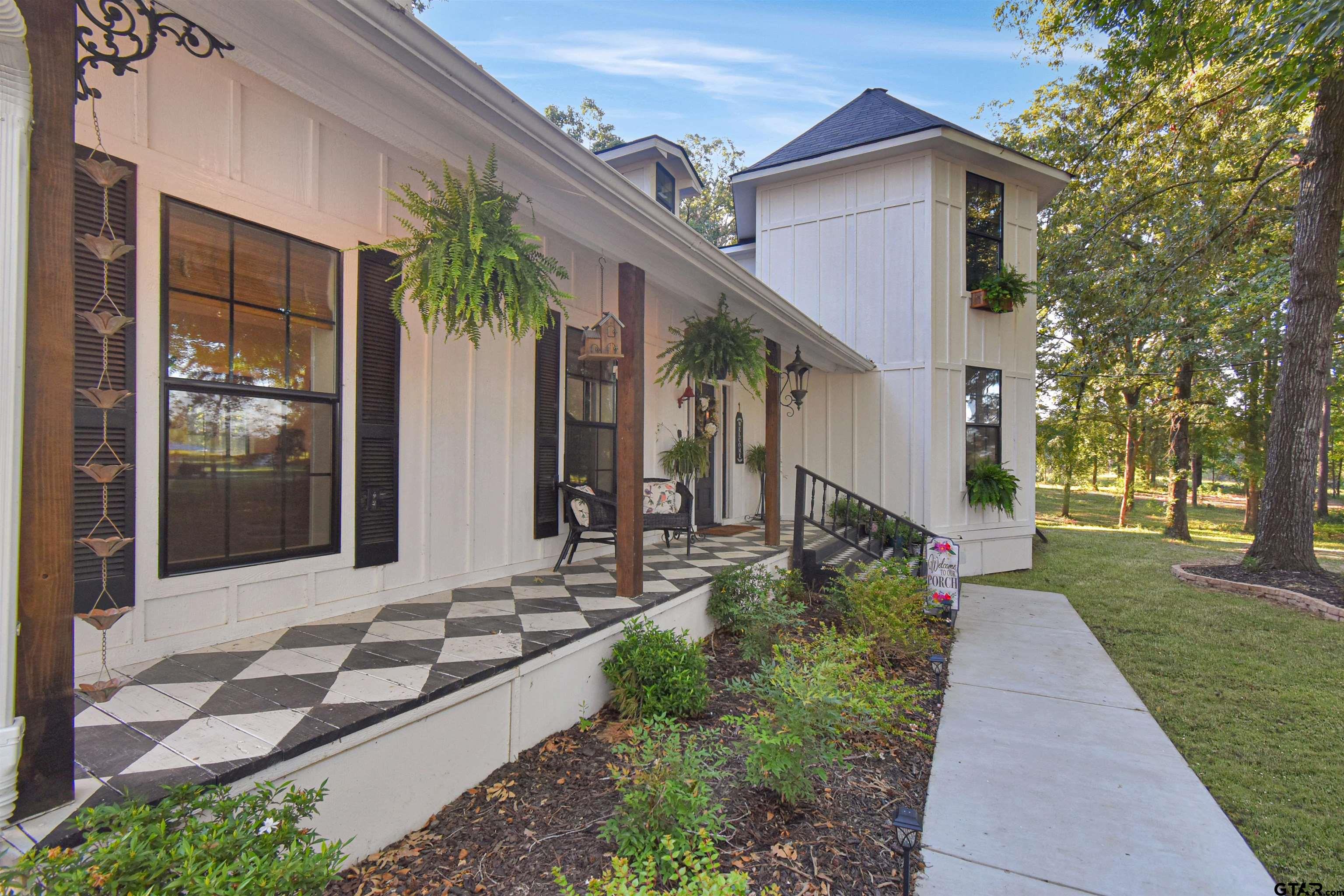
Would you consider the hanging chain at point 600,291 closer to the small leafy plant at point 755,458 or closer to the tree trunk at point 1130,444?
the small leafy plant at point 755,458

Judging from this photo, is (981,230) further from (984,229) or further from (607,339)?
(607,339)

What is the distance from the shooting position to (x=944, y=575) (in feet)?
18.3

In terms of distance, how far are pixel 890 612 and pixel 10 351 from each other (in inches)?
181

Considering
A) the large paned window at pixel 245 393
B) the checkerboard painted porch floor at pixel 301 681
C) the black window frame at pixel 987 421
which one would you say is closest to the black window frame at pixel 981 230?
the black window frame at pixel 987 421

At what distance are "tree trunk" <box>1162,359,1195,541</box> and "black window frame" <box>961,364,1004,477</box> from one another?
6.16m

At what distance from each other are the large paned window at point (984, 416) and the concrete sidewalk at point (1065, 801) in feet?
13.5

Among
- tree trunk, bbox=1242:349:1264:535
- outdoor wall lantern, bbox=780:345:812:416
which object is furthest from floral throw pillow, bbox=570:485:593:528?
tree trunk, bbox=1242:349:1264:535

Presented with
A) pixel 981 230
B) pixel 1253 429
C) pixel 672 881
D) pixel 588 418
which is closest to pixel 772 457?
pixel 588 418

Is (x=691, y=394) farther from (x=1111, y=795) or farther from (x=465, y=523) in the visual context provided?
(x=1111, y=795)

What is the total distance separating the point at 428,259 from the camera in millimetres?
2662

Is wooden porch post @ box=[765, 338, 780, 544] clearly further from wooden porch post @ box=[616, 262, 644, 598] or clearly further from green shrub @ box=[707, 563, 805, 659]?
wooden porch post @ box=[616, 262, 644, 598]

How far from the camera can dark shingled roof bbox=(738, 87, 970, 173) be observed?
7.79 meters

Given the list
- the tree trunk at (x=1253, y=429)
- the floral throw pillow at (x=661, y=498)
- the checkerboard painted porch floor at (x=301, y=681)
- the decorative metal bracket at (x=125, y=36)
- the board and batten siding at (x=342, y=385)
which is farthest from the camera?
the tree trunk at (x=1253, y=429)

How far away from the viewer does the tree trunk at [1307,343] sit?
7.12 m
